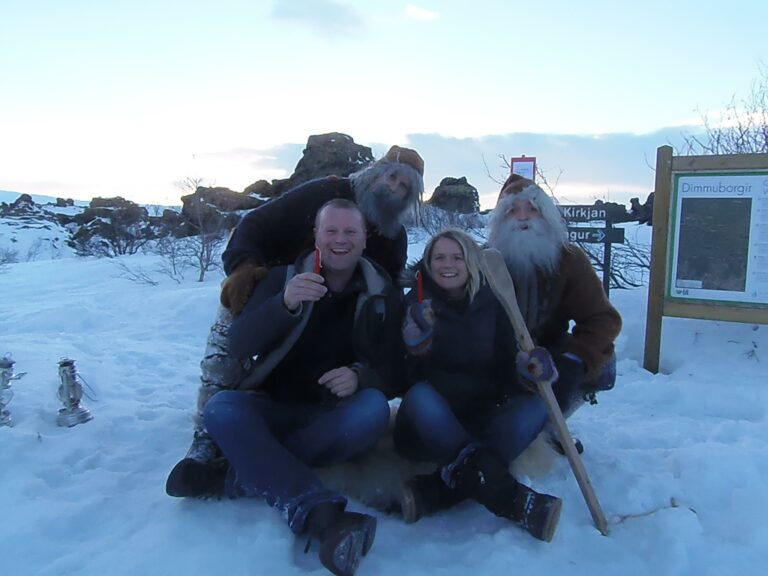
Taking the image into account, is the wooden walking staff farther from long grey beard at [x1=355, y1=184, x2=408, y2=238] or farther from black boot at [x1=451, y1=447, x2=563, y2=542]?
long grey beard at [x1=355, y1=184, x2=408, y2=238]

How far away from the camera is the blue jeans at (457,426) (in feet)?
7.38

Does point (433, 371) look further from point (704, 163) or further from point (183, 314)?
point (183, 314)

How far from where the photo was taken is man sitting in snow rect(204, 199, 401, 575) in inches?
78.5

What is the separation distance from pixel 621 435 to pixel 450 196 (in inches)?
404

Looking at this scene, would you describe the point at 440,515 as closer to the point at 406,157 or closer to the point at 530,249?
the point at 530,249

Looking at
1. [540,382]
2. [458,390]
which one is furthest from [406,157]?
[540,382]

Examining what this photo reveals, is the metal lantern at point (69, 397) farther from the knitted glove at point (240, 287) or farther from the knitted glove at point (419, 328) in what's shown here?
the knitted glove at point (419, 328)

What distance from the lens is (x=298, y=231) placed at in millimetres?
2994

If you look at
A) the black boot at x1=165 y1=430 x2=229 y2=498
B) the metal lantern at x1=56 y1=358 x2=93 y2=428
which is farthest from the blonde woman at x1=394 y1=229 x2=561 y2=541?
the metal lantern at x1=56 y1=358 x2=93 y2=428

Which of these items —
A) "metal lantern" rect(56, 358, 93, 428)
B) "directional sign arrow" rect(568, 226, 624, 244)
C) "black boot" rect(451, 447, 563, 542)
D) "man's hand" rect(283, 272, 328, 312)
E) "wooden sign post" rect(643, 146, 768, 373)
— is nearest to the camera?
"black boot" rect(451, 447, 563, 542)

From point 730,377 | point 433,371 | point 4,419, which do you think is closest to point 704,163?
point 730,377

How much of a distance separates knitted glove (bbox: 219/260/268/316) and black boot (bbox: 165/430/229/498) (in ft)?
1.91

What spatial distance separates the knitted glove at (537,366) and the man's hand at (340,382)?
26.1 inches

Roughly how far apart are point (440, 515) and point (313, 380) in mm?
747
